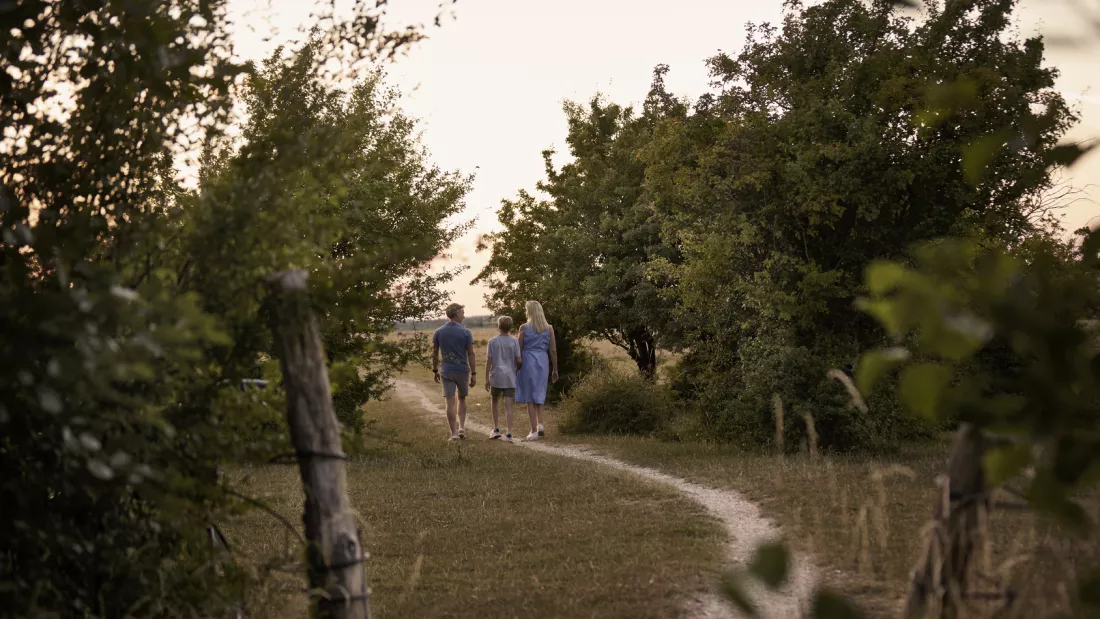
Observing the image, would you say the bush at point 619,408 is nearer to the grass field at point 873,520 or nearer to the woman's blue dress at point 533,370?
the woman's blue dress at point 533,370

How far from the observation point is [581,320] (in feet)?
96.1

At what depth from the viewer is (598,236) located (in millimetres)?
29016

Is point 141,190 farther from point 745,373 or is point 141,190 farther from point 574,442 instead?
point 574,442

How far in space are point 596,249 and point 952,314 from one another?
2695 centimetres

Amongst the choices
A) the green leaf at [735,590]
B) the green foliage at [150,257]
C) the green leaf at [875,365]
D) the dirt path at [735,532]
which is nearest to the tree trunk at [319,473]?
the green foliage at [150,257]

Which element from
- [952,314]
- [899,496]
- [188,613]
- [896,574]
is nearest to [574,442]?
[899,496]

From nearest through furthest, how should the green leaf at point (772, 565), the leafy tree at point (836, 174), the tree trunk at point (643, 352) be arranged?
1. the green leaf at point (772, 565)
2. the leafy tree at point (836, 174)
3. the tree trunk at point (643, 352)

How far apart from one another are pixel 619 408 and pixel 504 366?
2608mm

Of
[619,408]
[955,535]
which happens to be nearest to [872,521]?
[955,535]

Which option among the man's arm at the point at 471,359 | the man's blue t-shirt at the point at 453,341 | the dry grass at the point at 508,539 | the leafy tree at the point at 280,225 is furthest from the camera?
the man's arm at the point at 471,359

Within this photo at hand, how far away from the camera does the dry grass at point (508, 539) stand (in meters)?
6.70

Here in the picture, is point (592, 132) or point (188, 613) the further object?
point (592, 132)

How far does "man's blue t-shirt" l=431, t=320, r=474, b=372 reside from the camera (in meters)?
17.9

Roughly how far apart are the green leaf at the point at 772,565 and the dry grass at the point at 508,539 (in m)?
3.08
